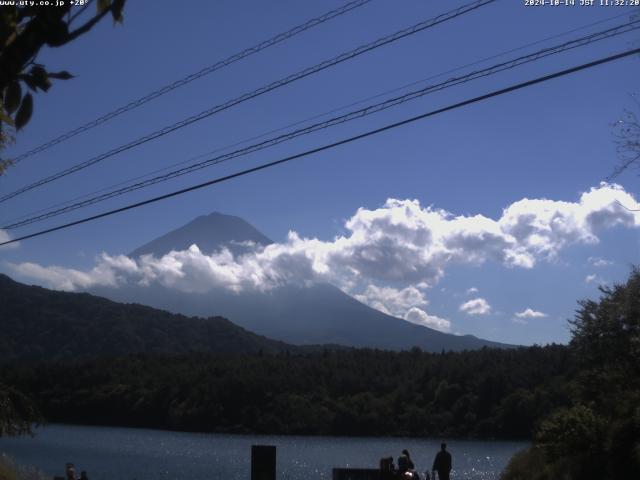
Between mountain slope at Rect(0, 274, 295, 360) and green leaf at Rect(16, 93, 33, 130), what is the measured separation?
15992cm

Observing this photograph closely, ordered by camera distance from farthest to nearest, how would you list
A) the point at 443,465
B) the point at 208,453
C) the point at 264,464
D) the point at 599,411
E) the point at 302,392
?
the point at 302,392 → the point at 208,453 → the point at 599,411 → the point at 443,465 → the point at 264,464

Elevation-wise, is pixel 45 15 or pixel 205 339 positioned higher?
pixel 205 339

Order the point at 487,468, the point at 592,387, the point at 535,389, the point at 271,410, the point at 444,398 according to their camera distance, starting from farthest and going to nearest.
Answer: the point at 271,410 → the point at 444,398 → the point at 535,389 → the point at 487,468 → the point at 592,387

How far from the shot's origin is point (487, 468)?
177 feet

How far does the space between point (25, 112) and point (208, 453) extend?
64.2 m

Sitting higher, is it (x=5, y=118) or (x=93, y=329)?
(x=93, y=329)

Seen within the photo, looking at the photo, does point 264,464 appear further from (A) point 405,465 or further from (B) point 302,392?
(B) point 302,392

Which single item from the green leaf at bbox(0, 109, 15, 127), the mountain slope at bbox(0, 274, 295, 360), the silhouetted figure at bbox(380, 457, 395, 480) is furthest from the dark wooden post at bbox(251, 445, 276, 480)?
the mountain slope at bbox(0, 274, 295, 360)

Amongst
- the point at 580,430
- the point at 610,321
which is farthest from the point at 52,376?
the point at 580,430

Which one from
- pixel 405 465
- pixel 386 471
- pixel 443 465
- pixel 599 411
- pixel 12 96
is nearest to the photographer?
pixel 12 96

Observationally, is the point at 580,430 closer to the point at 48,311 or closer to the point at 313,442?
the point at 313,442

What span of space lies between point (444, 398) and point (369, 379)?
1424 cm

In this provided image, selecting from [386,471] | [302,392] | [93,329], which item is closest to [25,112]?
[386,471]

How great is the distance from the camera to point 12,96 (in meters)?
3.63
